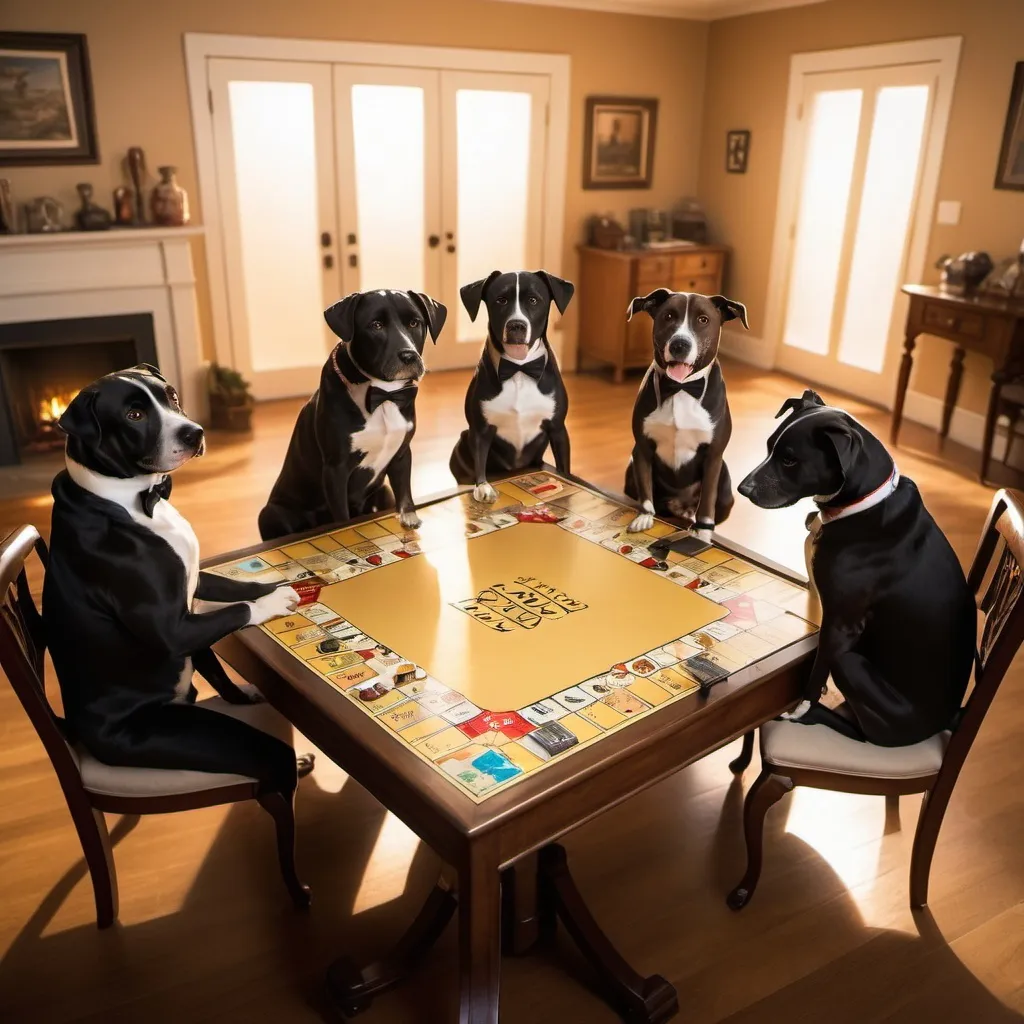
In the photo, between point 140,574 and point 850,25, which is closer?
point 140,574

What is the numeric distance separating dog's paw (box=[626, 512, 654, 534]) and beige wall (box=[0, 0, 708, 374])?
155 inches

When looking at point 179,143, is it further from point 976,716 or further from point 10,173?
point 976,716

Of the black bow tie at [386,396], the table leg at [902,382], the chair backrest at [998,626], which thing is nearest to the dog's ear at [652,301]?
the black bow tie at [386,396]

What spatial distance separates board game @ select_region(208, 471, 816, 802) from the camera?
1.42 meters

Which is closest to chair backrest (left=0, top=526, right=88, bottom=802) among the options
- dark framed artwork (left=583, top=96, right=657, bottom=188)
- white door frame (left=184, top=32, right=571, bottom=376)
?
white door frame (left=184, top=32, right=571, bottom=376)

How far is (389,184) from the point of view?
18.3 ft

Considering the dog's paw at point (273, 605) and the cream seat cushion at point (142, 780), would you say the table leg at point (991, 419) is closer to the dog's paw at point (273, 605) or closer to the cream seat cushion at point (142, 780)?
the dog's paw at point (273, 605)

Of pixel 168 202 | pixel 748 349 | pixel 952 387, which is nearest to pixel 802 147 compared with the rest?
pixel 748 349

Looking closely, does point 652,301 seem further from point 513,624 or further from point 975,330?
point 975,330

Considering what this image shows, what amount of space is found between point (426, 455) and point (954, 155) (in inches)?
132

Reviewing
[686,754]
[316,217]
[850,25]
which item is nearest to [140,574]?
[686,754]

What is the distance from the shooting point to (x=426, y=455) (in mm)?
4676

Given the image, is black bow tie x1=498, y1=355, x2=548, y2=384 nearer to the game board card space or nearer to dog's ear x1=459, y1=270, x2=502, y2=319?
dog's ear x1=459, y1=270, x2=502, y2=319

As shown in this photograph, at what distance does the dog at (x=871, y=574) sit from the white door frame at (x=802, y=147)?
158 inches
